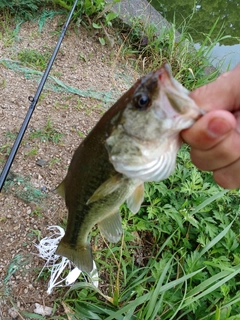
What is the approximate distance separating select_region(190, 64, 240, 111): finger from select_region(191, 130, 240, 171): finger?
0.36ft

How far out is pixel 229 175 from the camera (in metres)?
1.43

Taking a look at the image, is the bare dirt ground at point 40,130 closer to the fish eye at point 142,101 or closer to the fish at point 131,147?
the fish at point 131,147

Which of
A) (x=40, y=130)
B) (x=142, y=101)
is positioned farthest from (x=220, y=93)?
(x=40, y=130)

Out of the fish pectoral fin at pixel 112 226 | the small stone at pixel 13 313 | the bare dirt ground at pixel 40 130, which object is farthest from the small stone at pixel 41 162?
the fish pectoral fin at pixel 112 226

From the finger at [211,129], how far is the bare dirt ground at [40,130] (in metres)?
1.57

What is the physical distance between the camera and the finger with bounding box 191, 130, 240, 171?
1.27 meters

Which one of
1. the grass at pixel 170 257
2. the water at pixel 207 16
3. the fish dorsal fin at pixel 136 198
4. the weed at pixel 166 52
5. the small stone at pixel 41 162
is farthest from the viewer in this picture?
the water at pixel 207 16

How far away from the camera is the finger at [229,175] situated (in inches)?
55.0

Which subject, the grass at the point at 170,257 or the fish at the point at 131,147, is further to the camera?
the grass at the point at 170,257

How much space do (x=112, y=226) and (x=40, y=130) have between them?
1629 mm

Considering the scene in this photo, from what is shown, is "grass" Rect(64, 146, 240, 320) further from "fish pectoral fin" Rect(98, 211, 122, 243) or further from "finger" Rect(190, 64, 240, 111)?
"finger" Rect(190, 64, 240, 111)

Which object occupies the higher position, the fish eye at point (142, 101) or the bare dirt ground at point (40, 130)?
the fish eye at point (142, 101)

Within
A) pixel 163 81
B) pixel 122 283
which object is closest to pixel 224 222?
pixel 122 283

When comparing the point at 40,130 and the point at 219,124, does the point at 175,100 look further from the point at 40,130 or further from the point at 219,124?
the point at 40,130
